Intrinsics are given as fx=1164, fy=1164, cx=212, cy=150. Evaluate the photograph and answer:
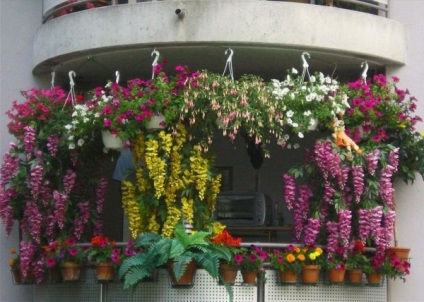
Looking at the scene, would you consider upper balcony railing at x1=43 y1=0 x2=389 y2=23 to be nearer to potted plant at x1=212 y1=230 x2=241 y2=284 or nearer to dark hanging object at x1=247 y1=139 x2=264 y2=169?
dark hanging object at x1=247 y1=139 x2=264 y2=169

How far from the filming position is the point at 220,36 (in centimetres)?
1576

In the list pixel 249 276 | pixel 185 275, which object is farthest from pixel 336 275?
pixel 185 275

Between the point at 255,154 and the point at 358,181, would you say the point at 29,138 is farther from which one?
the point at 358,181

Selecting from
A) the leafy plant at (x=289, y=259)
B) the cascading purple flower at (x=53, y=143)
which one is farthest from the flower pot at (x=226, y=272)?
the cascading purple flower at (x=53, y=143)

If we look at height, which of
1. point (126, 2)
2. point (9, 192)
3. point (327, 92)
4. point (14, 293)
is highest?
point (126, 2)

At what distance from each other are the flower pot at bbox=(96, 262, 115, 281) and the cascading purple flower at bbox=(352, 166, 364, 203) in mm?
3379

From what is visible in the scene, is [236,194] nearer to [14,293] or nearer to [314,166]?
[314,166]

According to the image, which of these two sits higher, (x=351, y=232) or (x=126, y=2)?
(x=126, y=2)

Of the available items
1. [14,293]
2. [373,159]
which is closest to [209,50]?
[373,159]

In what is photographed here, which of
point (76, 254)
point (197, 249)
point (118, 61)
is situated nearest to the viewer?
point (197, 249)

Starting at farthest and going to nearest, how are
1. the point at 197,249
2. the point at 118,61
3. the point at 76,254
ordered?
the point at 118,61
the point at 76,254
the point at 197,249

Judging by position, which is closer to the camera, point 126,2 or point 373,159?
point 373,159

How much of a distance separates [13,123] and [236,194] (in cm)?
361

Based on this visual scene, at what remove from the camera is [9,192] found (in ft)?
54.2
